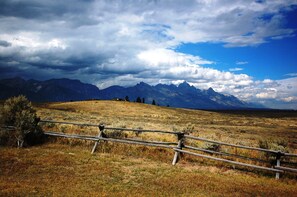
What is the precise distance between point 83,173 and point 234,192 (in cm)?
610

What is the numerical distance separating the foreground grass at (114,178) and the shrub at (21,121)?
1.33 metres

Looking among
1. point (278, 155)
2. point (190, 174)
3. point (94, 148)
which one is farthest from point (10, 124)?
point (278, 155)

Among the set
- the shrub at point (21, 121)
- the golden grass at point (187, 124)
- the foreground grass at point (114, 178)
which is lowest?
the golden grass at point (187, 124)

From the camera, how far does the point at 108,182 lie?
10.5 m

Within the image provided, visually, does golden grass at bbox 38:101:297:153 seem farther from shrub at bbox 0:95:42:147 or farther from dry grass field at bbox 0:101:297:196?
shrub at bbox 0:95:42:147

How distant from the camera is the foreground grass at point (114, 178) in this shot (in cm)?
955

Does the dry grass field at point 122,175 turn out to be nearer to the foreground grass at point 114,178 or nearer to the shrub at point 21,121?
the foreground grass at point 114,178

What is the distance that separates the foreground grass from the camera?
955 cm

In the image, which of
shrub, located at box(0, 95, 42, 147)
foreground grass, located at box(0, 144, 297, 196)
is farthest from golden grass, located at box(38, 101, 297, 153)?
foreground grass, located at box(0, 144, 297, 196)

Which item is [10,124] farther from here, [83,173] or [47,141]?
[83,173]

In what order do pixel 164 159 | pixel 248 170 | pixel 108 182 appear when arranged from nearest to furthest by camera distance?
1. pixel 108 182
2. pixel 248 170
3. pixel 164 159

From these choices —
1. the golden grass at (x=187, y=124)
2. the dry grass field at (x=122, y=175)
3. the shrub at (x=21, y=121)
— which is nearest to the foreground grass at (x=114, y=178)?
the dry grass field at (x=122, y=175)

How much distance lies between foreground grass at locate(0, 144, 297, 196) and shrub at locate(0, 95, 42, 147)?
1334mm

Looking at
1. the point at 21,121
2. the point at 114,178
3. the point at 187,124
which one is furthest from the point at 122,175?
the point at 187,124
